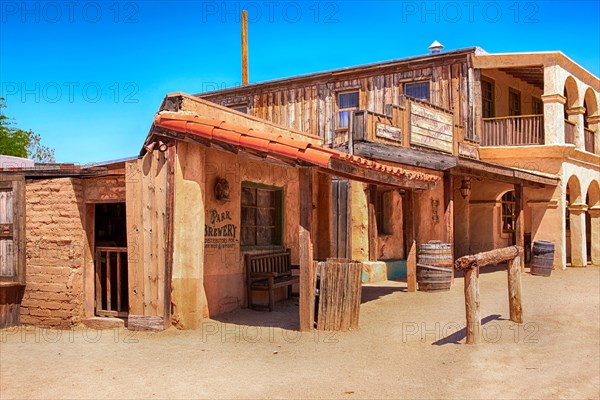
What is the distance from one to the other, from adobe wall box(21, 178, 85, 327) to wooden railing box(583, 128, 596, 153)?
50.1ft

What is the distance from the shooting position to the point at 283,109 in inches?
758

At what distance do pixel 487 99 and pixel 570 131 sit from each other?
8.29 ft

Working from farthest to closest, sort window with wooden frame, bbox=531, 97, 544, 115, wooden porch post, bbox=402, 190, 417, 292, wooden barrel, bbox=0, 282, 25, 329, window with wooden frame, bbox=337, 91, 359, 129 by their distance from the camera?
window with wooden frame, bbox=531, 97, 544, 115 < window with wooden frame, bbox=337, 91, 359, 129 < wooden porch post, bbox=402, 190, 417, 292 < wooden barrel, bbox=0, 282, 25, 329

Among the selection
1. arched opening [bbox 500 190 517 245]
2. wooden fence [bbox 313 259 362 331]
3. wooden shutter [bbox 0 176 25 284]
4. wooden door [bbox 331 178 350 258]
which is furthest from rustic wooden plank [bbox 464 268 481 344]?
arched opening [bbox 500 190 517 245]

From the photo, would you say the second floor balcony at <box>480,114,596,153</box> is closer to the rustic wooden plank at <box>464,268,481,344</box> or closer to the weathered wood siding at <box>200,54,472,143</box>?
the weathered wood siding at <box>200,54,472,143</box>

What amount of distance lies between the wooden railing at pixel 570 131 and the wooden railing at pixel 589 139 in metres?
0.88

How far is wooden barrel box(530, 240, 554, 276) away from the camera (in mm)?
14492

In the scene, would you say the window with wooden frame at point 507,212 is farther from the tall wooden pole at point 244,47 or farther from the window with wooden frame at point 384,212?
the tall wooden pole at point 244,47

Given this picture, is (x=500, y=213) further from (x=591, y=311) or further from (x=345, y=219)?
(x=591, y=311)

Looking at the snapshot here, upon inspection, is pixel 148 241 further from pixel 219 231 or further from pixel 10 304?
pixel 10 304

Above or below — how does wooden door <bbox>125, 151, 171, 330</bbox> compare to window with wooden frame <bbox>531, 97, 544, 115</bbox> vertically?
below

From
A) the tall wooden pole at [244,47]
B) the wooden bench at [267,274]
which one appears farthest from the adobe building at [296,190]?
the tall wooden pole at [244,47]

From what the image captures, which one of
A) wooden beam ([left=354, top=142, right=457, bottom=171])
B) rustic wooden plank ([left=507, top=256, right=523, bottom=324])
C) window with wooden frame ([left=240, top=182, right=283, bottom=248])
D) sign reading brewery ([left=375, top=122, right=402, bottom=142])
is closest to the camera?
rustic wooden plank ([left=507, top=256, right=523, bottom=324])

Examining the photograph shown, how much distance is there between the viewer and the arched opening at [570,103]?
56.0 feet
